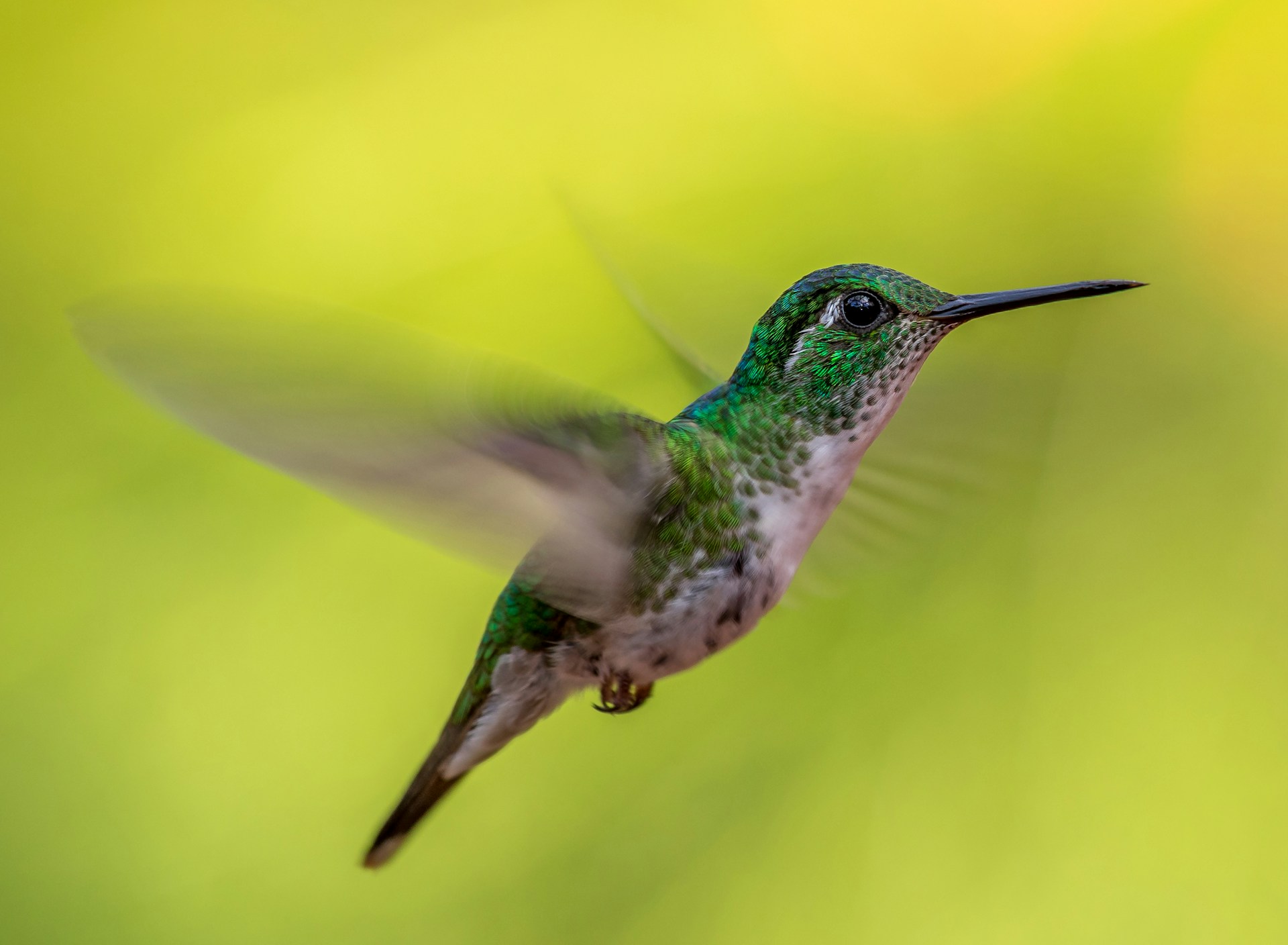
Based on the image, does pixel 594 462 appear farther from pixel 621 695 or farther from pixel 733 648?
pixel 733 648

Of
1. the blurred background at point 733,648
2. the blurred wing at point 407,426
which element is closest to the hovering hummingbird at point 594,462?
the blurred wing at point 407,426

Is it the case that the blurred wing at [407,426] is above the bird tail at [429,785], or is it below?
above

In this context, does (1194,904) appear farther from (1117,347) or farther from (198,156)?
(198,156)

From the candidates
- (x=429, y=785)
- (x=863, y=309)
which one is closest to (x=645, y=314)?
(x=863, y=309)

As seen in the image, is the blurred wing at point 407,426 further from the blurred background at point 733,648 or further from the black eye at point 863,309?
the blurred background at point 733,648

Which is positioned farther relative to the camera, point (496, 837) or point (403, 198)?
point (403, 198)

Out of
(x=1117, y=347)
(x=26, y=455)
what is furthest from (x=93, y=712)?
(x=1117, y=347)

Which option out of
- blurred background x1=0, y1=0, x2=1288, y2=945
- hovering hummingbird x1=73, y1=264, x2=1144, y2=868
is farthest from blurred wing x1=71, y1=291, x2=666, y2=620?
blurred background x1=0, y1=0, x2=1288, y2=945
